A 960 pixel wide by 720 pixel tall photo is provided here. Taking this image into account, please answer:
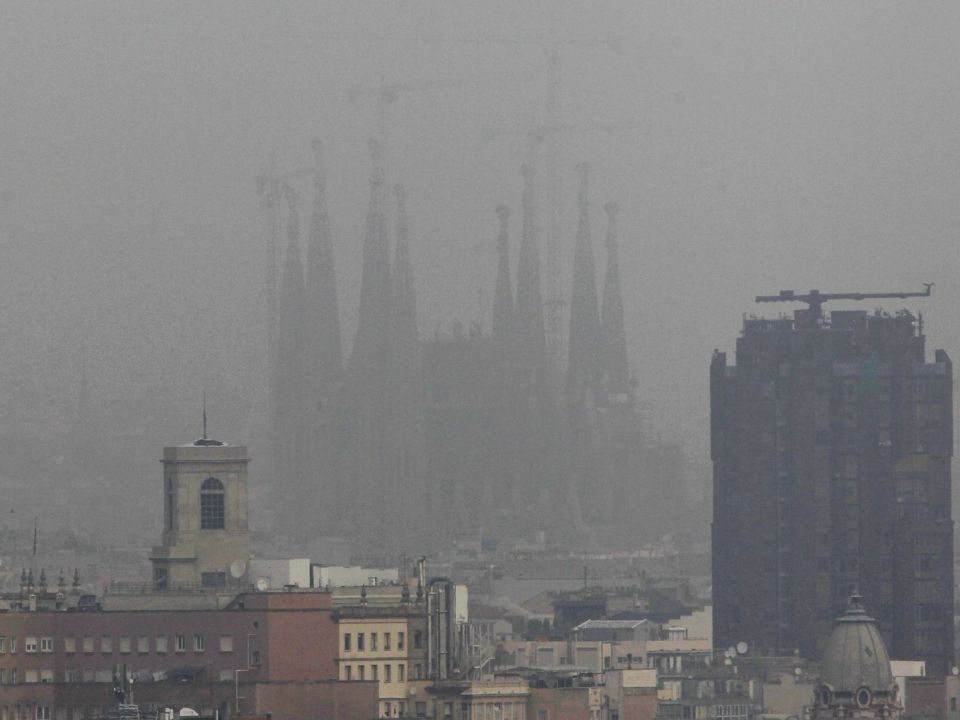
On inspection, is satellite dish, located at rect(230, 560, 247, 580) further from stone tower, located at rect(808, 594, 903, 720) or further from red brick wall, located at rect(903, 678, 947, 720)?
red brick wall, located at rect(903, 678, 947, 720)

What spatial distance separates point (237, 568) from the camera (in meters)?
145

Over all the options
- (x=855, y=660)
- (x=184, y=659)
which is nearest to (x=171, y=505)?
(x=184, y=659)

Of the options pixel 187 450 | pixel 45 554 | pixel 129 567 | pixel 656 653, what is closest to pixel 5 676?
pixel 187 450

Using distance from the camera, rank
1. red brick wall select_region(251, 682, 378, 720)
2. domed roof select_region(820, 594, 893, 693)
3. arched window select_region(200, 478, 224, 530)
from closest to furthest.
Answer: red brick wall select_region(251, 682, 378, 720)
arched window select_region(200, 478, 224, 530)
domed roof select_region(820, 594, 893, 693)

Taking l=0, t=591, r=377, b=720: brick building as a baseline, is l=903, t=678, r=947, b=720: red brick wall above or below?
above

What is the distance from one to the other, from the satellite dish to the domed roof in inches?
682

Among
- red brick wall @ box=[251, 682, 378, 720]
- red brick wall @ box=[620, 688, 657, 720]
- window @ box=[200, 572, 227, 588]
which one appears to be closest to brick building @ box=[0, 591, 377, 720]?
red brick wall @ box=[251, 682, 378, 720]

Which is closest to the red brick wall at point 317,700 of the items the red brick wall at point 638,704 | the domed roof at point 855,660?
the red brick wall at point 638,704

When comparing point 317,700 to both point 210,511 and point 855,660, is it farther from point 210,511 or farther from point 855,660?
point 855,660

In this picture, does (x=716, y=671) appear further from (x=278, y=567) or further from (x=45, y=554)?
(x=278, y=567)

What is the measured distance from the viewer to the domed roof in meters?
155

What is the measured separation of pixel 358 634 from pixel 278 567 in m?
14.7

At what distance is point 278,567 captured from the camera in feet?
493

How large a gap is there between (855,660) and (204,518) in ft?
61.5
